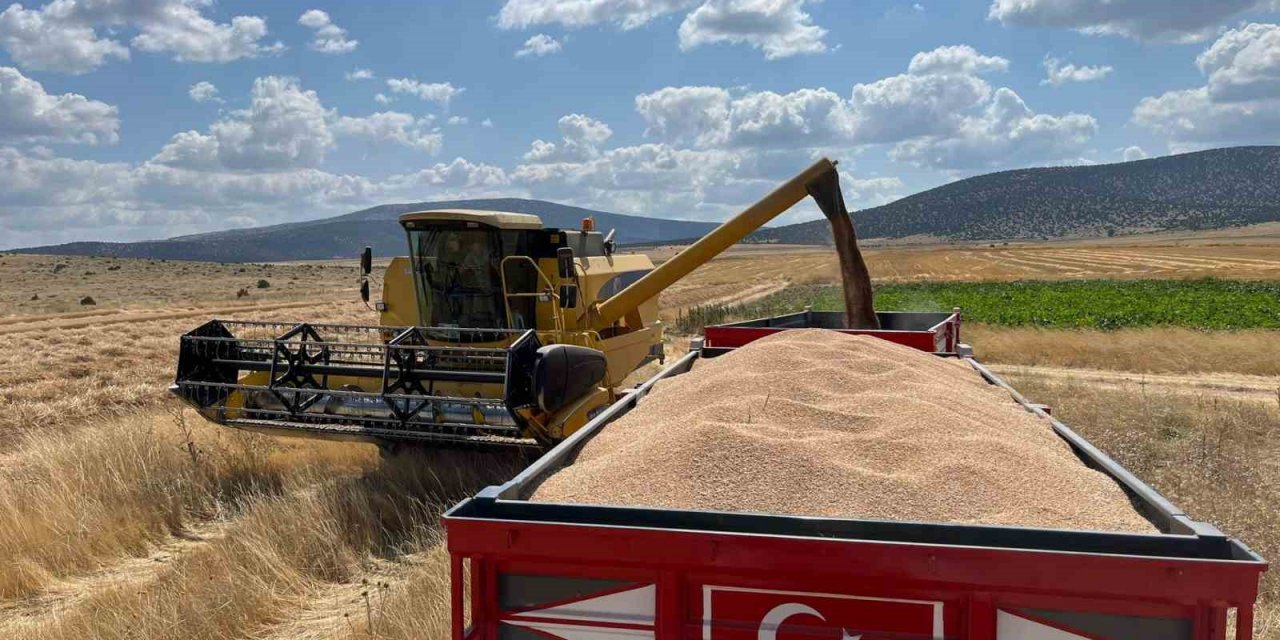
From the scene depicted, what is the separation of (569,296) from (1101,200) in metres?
185

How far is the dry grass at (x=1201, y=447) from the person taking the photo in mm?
5574

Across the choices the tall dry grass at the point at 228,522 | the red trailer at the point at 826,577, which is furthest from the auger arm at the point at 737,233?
the red trailer at the point at 826,577

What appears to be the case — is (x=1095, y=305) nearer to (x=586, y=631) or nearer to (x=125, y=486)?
(x=125, y=486)

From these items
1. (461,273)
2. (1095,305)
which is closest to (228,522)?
(461,273)

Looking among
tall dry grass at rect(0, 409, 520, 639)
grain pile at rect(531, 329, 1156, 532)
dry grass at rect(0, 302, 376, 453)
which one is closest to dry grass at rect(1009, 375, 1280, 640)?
grain pile at rect(531, 329, 1156, 532)

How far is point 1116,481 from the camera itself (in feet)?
9.48

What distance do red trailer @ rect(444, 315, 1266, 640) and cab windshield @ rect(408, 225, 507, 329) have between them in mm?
5578

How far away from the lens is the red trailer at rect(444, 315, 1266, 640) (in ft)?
6.48

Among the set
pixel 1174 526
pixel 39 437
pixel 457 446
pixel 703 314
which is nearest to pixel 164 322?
pixel 703 314

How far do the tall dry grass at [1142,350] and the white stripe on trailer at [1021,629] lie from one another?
15962 mm

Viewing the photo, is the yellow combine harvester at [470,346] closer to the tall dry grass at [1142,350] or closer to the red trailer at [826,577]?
the red trailer at [826,577]

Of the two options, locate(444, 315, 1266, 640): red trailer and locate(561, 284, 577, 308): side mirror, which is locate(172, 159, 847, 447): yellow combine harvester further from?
locate(444, 315, 1266, 640): red trailer

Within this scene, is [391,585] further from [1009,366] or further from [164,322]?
[164,322]

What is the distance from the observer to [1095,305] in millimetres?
27578
